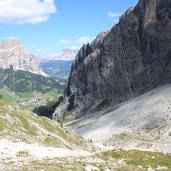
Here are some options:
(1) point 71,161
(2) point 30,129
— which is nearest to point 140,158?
(1) point 71,161

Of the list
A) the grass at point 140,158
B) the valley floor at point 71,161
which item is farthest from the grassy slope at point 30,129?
the grass at point 140,158

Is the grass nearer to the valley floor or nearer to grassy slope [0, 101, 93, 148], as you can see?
the valley floor

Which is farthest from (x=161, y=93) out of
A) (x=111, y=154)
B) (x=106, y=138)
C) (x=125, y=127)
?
(x=111, y=154)

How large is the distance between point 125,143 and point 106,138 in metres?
14.6

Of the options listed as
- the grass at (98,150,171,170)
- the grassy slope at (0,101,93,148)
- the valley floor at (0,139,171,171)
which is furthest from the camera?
the grassy slope at (0,101,93,148)

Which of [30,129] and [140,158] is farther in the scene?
[30,129]

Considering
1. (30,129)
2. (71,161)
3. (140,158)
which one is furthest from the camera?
(30,129)

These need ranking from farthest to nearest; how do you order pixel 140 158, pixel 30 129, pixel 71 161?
pixel 30 129 → pixel 140 158 → pixel 71 161

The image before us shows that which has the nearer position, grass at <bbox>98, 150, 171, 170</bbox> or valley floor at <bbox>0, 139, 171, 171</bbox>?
valley floor at <bbox>0, 139, 171, 171</bbox>

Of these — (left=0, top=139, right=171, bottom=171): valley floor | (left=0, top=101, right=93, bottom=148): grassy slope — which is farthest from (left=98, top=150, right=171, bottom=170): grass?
(left=0, top=101, right=93, bottom=148): grassy slope

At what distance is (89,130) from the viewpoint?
17112 cm

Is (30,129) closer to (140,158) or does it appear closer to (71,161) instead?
(140,158)

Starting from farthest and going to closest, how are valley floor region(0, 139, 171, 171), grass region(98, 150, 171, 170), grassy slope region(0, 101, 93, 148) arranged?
1. grassy slope region(0, 101, 93, 148)
2. grass region(98, 150, 171, 170)
3. valley floor region(0, 139, 171, 171)

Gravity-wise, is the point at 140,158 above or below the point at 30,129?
below
